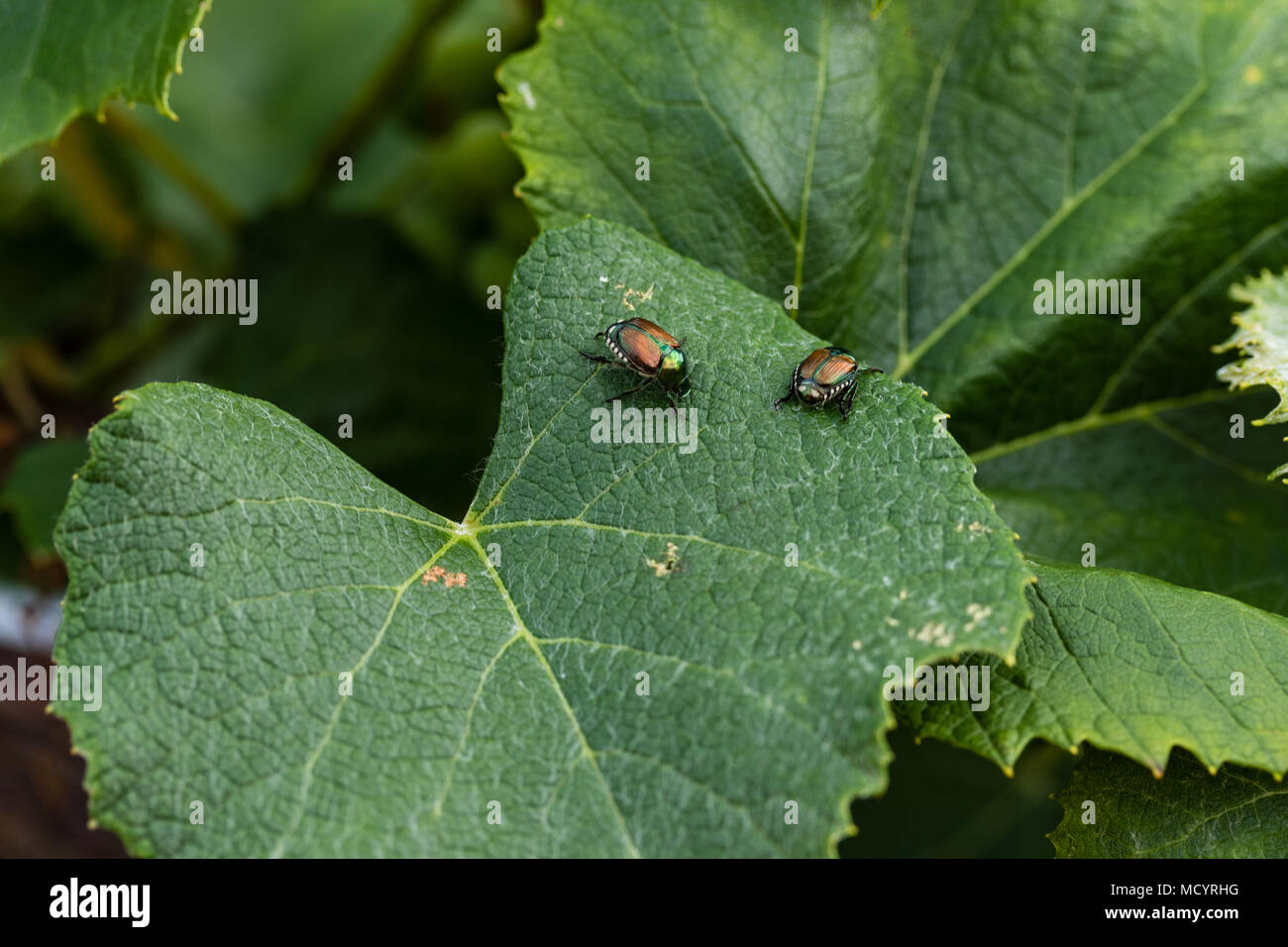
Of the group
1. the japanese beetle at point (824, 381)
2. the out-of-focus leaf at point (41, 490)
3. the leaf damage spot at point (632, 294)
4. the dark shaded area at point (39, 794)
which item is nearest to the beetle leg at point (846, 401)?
the japanese beetle at point (824, 381)

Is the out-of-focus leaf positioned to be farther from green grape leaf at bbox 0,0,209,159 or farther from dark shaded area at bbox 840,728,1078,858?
dark shaded area at bbox 840,728,1078,858

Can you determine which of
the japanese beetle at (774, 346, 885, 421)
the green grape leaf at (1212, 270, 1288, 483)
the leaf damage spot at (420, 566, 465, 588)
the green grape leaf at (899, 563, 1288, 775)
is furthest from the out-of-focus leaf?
the green grape leaf at (1212, 270, 1288, 483)

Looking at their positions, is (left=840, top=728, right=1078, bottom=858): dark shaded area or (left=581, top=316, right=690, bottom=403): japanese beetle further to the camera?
(left=840, top=728, right=1078, bottom=858): dark shaded area

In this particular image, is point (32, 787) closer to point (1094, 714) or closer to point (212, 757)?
point (212, 757)

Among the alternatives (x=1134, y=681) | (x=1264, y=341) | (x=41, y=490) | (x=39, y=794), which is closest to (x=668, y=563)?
(x=1134, y=681)

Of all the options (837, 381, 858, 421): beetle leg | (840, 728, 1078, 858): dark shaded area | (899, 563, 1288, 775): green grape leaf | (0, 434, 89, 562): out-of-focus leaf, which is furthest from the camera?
(840, 728, 1078, 858): dark shaded area

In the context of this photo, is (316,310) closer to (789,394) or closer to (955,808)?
(789,394)

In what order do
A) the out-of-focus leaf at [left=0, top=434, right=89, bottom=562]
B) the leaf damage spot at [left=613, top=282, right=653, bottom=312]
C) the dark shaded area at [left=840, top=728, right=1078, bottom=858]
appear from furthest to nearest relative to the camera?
the dark shaded area at [left=840, top=728, right=1078, bottom=858] → the out-of-focus leaf at [left=0, top=434, right=89, bottom=562] → the leaf damage spot at [left=613, top=282, right=653, bottom=312]
